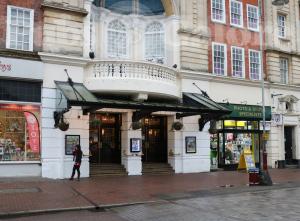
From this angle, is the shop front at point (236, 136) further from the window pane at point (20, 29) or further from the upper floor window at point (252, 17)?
the window pane at point (20, 29)

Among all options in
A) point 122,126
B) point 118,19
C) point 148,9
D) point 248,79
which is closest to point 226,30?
A: point 248,79

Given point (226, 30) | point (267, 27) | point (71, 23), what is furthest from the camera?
point (267, 27)

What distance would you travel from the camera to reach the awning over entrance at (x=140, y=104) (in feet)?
59.0

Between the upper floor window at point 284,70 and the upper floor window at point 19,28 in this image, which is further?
the upper floor window at point 284,70

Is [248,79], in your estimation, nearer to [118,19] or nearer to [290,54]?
[290,54]

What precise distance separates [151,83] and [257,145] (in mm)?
10129

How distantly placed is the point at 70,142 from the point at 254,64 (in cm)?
1414

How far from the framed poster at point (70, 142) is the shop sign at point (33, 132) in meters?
1.38

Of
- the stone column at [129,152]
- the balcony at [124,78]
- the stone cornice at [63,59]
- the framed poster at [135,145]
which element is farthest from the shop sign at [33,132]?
the framed poster at [135,145]

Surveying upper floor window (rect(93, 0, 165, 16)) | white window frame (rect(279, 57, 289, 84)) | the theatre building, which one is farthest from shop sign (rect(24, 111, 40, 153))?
white window frame (rect(279, 57, 289, 84))

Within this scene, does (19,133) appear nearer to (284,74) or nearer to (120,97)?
(120,97)

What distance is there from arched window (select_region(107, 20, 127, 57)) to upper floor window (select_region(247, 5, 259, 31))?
9167 millimetres

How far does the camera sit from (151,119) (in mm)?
24766

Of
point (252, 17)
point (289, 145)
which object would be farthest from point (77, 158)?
point (289, 145)
